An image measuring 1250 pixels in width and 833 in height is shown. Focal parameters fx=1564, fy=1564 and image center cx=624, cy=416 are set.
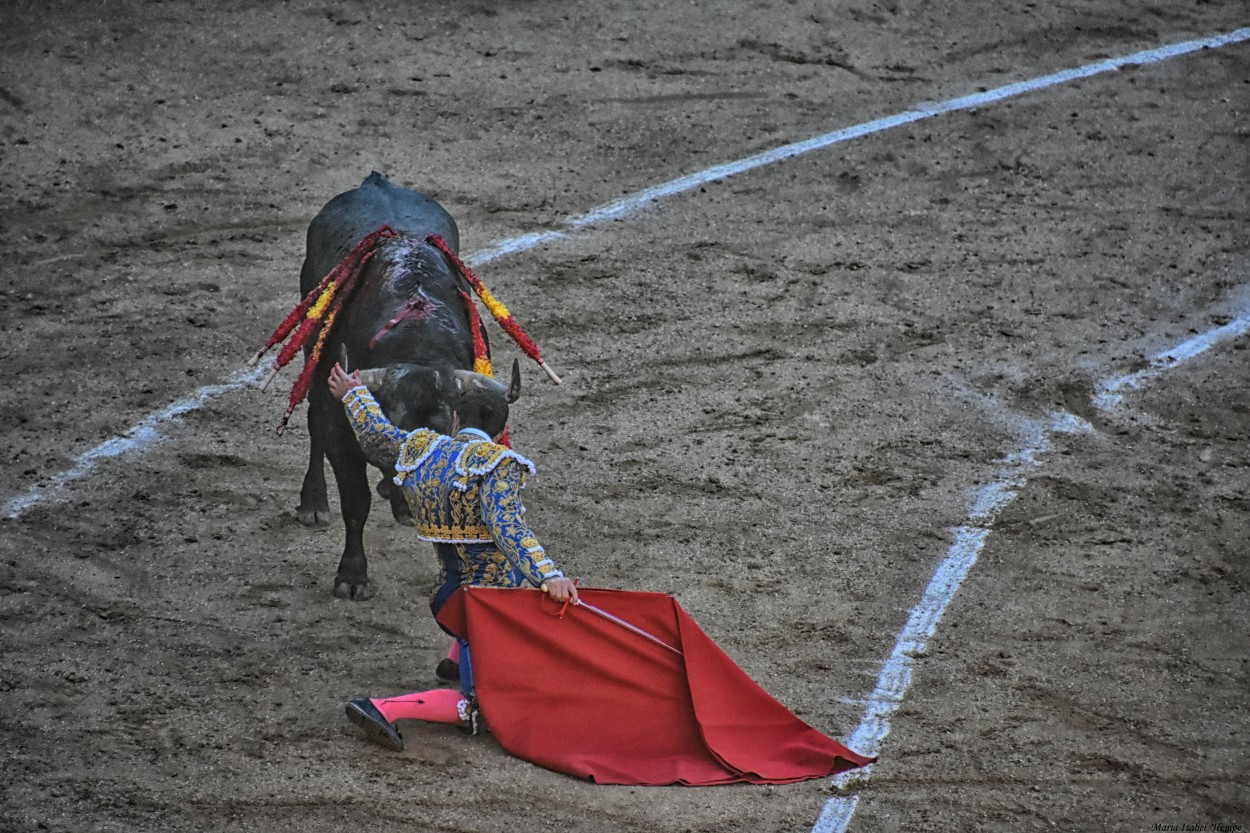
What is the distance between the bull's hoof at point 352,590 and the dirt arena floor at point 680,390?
10 centimetres

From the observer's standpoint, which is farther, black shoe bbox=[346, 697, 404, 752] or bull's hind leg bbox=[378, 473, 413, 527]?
bull's hind leg bbox=[378, 473, 413, 527]

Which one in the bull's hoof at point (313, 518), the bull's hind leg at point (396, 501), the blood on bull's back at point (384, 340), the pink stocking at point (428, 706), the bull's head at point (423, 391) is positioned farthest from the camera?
the bull's hoof at point (313, 518)

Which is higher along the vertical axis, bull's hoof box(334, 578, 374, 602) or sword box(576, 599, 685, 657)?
sword box(576, 599, 685, 657)

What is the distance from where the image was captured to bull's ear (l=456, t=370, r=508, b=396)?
6.33 m

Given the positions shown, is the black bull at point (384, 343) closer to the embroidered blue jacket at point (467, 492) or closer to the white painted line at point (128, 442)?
the embroidered blue jacket at point (467, 492)

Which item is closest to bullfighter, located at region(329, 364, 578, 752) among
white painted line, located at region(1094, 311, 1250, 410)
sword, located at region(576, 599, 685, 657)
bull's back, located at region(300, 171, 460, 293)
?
sword, located at region(576, 599, 685, 657)

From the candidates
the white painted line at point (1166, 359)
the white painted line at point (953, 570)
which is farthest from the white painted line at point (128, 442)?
the white painted line at point (1166, 359)

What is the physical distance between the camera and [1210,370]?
967cm

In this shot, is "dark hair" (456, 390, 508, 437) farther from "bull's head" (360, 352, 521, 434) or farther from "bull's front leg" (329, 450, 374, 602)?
"bull's front leg" (329, 450, 374, 602)

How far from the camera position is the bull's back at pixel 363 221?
25.7 ft

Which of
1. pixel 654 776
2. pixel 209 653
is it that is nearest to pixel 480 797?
pixel 654 776

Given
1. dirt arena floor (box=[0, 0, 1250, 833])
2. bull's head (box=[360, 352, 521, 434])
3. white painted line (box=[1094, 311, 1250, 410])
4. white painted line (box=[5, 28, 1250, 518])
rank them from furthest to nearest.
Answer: white painted line (box=[1094, 311, 1250, 410]) < white painted line (box=[5, 28, 1250, 518]) < bull's head (box=[360, 352, 521, 434]) < dirt arena floor (box=[0, 0, 1250, 833])

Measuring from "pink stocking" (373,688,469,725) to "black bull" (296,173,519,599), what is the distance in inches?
41.6

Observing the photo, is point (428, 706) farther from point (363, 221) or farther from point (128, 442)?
point (128, 442)
